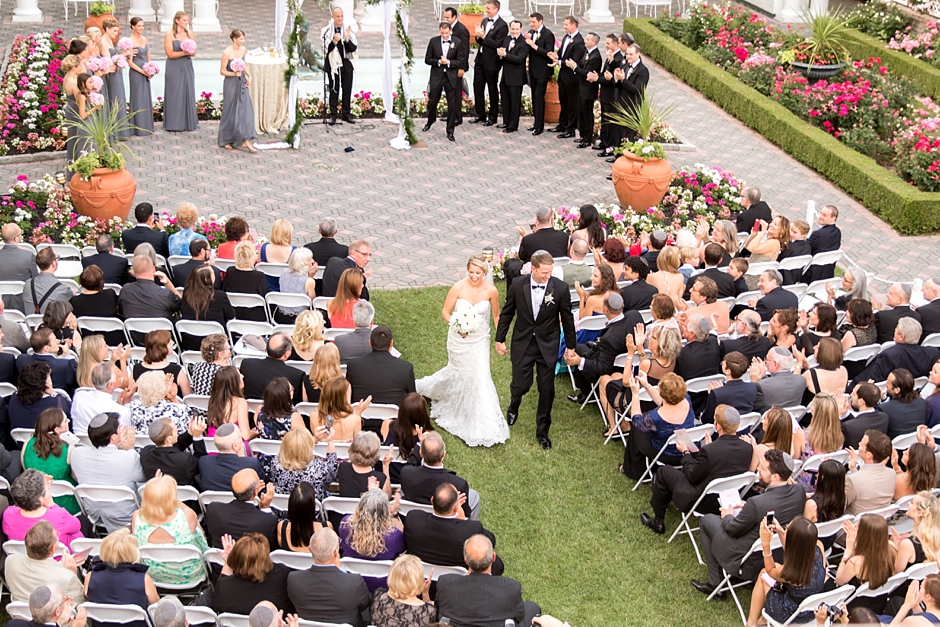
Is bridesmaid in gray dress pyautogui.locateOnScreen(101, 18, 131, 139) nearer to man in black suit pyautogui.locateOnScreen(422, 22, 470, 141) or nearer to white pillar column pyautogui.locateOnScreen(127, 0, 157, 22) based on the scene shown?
man in black suit pyautogui.locateOnScreen(422, 22, 470, 141)

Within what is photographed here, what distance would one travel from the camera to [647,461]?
30.6ft

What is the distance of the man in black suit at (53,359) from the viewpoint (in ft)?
29.4

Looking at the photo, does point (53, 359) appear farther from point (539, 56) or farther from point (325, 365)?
point (539, 56)

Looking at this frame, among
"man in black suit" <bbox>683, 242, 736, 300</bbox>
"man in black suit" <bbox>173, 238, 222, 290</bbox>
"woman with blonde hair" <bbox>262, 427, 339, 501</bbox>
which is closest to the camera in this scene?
"woman with blonde hair" <bbox>262, 427, 339, 501</bbox>

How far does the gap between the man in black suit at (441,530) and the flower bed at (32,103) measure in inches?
419

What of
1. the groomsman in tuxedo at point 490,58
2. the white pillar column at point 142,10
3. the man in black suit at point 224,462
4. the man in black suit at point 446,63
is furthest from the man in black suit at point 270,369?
the white pillar column at point 142,10

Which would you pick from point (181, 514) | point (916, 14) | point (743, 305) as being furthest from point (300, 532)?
point (916, 14)

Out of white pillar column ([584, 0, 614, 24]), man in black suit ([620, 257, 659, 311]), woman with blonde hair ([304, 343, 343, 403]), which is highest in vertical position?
white pillar column ([584, 0, 614, 24])

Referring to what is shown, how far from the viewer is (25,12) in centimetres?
2322

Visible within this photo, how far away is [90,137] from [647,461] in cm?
879

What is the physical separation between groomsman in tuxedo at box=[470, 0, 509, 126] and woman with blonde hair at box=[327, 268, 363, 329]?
8.72 meters

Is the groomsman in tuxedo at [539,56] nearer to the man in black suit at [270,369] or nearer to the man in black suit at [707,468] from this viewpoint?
the man in black suit at [270,369]

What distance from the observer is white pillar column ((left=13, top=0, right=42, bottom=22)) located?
2314cm

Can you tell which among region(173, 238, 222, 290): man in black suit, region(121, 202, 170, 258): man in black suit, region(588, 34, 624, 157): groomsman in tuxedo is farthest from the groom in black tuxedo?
region(588, 34, 624, 157): groomsman in tuxedo
